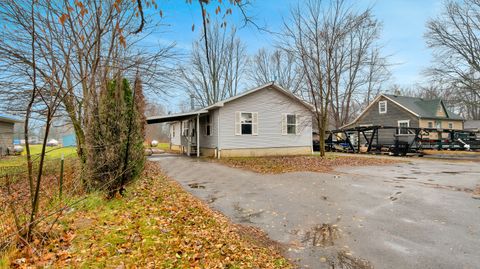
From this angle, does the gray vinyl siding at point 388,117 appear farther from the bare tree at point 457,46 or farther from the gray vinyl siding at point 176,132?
the gray vinyl siding at point 176,132

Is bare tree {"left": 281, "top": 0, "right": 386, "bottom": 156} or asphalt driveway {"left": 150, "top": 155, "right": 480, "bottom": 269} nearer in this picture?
asphalt driveway {"left": 150, "top": 155, "right": 480, "bottom": 269}

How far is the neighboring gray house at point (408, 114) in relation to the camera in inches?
1021

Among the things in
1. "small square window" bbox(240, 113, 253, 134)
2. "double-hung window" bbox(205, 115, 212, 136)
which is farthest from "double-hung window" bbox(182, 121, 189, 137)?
"small square window" bbox(240, 113, 253, 134)

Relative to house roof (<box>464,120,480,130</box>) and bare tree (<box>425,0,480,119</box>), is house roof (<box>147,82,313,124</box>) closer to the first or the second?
bare tree (<box>425,0,480,119</box>)

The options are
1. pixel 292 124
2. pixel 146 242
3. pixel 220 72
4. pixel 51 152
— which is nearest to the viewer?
pixel 146 242

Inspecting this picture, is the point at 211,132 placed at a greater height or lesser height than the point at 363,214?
greater

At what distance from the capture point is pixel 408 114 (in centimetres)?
2614

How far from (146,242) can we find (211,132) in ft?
44.1

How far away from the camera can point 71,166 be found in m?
6.51

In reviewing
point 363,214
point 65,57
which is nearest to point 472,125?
point 363,214

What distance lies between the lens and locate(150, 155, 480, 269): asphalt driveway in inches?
131

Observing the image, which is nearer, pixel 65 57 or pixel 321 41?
pixel 65 57

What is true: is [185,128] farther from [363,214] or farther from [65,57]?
[363,214]

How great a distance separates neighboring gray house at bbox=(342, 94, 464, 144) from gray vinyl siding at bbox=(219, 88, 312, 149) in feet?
44.1
